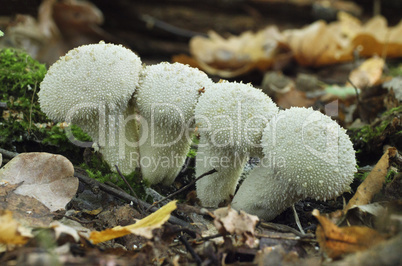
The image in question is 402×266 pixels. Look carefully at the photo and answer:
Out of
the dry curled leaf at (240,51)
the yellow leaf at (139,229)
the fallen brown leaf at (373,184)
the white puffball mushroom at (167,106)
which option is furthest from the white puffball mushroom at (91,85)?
the dry curled leaf at (240,51)

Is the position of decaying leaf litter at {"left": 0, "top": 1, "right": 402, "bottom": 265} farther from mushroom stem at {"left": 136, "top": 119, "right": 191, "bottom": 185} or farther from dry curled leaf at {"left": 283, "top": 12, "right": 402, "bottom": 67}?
mushroom stem at {"left": 136, "top": 119, "right": 191, "bottom": 185}

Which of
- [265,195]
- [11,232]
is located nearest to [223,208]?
[265,195]

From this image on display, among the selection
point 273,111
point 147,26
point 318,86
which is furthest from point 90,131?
point 147,26

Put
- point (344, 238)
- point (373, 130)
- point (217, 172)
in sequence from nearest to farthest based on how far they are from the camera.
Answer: point (344, 238) → point (217, 172) → point (373, 130)

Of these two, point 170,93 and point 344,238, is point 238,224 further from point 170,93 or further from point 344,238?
point 170,93

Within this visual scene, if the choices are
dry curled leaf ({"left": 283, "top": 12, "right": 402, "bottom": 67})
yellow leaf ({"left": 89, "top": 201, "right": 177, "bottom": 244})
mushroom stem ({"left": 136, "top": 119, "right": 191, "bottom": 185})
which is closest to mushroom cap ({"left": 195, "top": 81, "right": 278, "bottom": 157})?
mushroom stem ({"left": 136, "top": 119, "right": 191, "bottom": 185})

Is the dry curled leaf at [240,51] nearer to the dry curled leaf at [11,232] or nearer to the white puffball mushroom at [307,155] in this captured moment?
the white puffball mushroom at [307,155]

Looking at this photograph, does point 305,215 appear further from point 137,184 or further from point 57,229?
point 57,229
